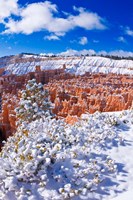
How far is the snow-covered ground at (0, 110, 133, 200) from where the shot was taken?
7.99 m

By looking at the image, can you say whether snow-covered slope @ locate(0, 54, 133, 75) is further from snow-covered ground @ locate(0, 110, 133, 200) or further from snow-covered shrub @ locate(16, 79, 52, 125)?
snow-covered ground @ locate(0, 110, 133, 200)

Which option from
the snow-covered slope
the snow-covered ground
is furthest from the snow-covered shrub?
the snow-covered slope

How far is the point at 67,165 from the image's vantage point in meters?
8.91

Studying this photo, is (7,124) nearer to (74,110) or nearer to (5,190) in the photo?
(74,110)

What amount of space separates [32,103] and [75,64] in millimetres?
130975

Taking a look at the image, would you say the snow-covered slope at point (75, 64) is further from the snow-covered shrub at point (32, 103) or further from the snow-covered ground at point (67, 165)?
the snow-covered ground at point (67, 165)

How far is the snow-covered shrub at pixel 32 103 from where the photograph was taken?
2149cm

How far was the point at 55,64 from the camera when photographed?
157 metres

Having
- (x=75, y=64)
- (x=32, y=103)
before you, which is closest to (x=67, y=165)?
(x=32, y=103)

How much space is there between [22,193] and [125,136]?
5.00m

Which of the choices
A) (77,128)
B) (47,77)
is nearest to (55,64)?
(47,77)

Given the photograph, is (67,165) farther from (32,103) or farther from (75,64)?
(75,64)

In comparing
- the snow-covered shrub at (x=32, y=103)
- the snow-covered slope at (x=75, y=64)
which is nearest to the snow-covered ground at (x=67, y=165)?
the snow-covered shrub at (x=32, y=103)

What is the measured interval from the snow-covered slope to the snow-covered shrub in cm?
11641
